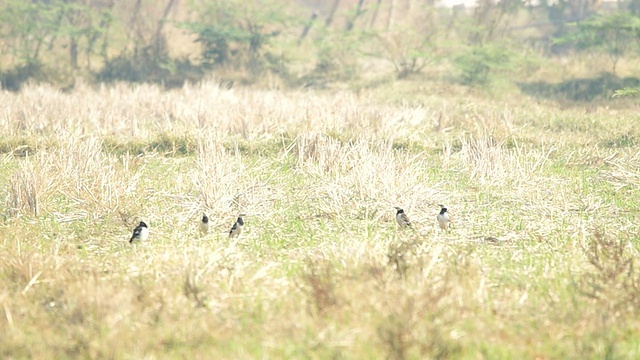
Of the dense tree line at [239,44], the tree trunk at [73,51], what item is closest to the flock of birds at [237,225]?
the dense tree line at [239,44]

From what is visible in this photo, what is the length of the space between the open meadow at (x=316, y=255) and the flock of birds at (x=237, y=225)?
78 millimetres

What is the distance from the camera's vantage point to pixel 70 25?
23.9 meters

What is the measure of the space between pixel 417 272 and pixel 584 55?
18255 mm

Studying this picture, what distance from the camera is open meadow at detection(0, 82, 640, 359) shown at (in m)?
4.00

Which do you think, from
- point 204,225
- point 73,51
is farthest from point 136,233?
point 73,51

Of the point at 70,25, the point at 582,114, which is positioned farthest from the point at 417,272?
the point at 70,25

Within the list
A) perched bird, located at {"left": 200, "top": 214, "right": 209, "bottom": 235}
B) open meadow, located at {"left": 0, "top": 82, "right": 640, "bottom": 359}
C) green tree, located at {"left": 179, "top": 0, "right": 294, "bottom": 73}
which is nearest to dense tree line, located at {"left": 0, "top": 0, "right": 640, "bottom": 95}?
green tree, located at {"left": 179, "top": 0, "right": 294, "bottom": 73}

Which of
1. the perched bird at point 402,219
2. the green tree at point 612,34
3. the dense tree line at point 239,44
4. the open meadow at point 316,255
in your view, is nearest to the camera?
the open meadow at point 316,255

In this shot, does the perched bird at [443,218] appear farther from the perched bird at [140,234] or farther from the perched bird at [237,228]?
the perched bird at [140,234]

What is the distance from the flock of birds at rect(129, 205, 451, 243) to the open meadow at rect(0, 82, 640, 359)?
0.08 metres

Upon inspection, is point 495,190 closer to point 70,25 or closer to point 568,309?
point 568,309

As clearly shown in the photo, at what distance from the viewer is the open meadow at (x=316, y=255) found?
4000mm

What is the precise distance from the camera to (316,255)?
5.38 m

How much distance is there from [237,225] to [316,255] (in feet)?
2.99
